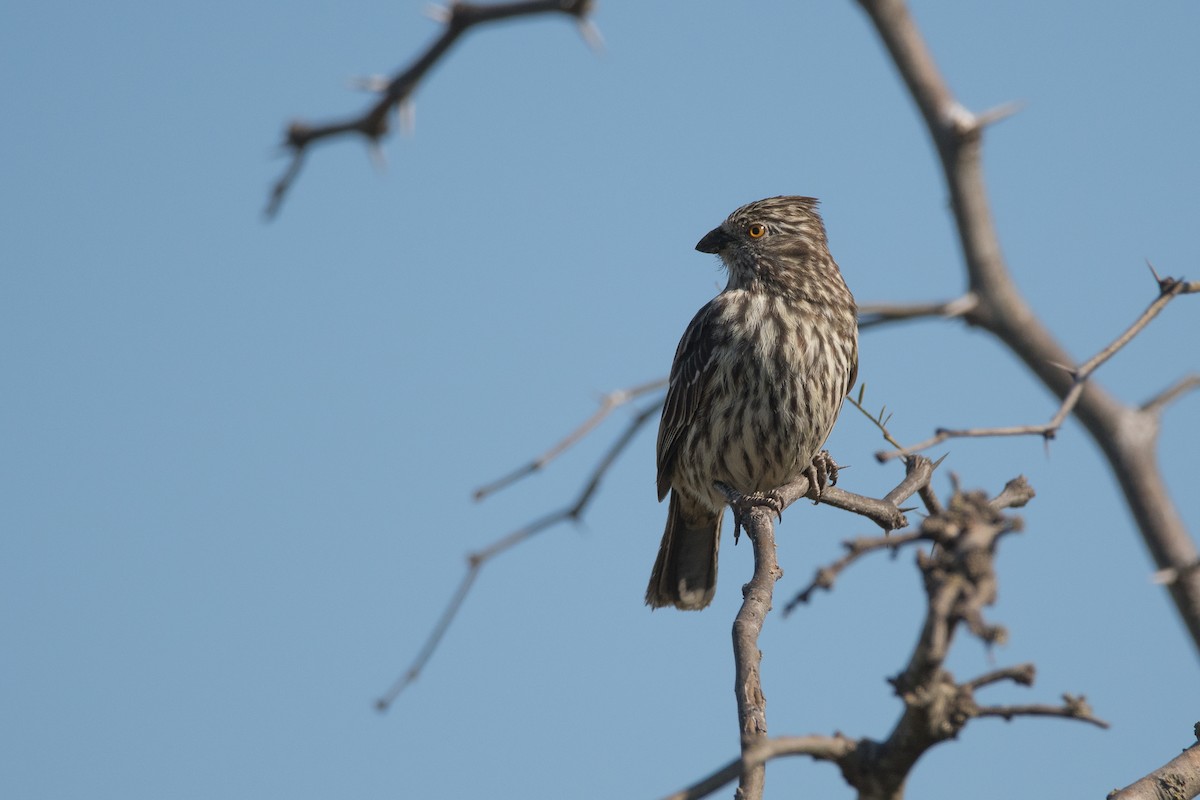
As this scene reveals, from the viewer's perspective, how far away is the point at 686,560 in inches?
319

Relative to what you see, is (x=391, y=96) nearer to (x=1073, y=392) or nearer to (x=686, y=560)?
(x=1073, y=392)

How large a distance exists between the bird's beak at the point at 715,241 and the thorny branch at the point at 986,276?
6.36 meters

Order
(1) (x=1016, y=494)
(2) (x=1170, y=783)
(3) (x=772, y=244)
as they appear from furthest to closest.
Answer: (3) (x=772, y=244), (1) (x=1016, y=494), (2) (x=1170, y=783)

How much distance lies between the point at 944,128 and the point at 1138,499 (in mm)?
588

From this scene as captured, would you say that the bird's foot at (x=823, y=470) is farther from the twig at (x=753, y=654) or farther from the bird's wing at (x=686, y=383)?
the twig at (x=753, y=654)

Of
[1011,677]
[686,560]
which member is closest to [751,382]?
[686,560]

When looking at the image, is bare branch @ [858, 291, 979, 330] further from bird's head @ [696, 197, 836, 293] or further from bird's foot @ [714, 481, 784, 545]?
bird's head @ [696, 197, 836, 293]

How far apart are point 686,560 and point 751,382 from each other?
141 centimetres

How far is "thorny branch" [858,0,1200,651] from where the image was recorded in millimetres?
1815

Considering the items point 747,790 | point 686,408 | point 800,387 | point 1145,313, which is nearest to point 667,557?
point 686,408

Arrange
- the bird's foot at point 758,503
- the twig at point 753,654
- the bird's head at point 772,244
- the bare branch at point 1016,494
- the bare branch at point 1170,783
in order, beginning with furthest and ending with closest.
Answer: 1. the bird's head at point 772,244
2. the bird's foot at point 758,503
3. the bare branch at point 1016,494
4. the bare branch at point 1170,783
5. the twig at point 753,654

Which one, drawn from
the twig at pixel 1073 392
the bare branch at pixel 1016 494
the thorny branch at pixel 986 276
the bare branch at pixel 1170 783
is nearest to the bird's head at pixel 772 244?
the bare branch at pixel 1016 494

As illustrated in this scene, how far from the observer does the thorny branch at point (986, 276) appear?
5.96ft

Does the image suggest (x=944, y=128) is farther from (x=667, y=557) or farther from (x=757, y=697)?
(x=667, y=557)
